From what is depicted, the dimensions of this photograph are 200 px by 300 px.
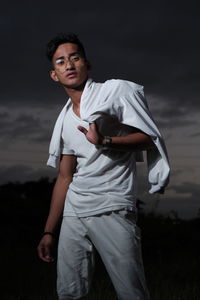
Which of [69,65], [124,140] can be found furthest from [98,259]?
[124,140]

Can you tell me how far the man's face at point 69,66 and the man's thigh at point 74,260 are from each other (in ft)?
2.32

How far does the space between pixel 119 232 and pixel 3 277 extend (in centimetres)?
327

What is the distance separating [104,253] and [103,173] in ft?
1.28

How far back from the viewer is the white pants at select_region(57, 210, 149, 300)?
9.37 ft

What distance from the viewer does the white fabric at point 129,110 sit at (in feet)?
9.50

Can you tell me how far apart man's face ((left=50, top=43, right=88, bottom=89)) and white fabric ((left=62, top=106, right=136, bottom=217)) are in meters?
0.20

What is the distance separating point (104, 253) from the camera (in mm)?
2920

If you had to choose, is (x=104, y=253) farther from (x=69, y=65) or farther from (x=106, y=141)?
(x=69, y=65)

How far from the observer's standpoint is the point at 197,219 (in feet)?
29.5

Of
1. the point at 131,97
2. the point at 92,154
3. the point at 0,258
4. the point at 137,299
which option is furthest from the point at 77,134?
the point at 0,258

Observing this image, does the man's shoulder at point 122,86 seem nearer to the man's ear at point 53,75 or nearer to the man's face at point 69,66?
the man's face at point 69,66

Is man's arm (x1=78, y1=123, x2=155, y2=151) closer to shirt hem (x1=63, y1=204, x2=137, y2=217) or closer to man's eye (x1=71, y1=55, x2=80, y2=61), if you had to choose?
shirt hem (x1=63, y1=204, x2=137, y2=217)

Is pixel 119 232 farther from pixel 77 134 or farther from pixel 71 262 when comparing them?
pixel 77 134

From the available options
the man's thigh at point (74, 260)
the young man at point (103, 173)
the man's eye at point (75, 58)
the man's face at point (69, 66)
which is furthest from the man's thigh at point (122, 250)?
the man's eye at point (75, 58)
